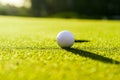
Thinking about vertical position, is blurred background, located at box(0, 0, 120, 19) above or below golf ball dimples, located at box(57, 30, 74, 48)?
below

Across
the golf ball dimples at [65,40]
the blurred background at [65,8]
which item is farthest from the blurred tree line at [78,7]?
the golf ball dimples at [65,40]

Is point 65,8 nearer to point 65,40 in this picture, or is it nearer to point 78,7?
point 78,7

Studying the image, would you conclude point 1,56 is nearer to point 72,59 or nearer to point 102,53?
point 72,59

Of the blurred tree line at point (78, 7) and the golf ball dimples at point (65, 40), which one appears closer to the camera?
the golf ball dimples at point (65, 40)

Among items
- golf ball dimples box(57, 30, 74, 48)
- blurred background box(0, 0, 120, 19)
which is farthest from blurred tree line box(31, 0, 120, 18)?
golf ball dimples box(57, 30, 74, 48)

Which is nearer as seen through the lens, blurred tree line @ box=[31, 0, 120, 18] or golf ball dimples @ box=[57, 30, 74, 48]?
golf ball dimples @ box=[57, 30, 74, 48]

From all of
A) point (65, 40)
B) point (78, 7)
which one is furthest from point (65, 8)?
point (65, 40)

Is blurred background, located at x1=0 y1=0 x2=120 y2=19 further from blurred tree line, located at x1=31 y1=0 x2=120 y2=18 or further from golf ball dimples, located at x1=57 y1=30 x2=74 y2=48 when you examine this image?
golf ball dimples, located at x1=57 y1=30 x2=74 y2=48

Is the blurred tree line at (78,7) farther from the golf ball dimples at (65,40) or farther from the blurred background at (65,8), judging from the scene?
the golf ball dimples at (65,40)
